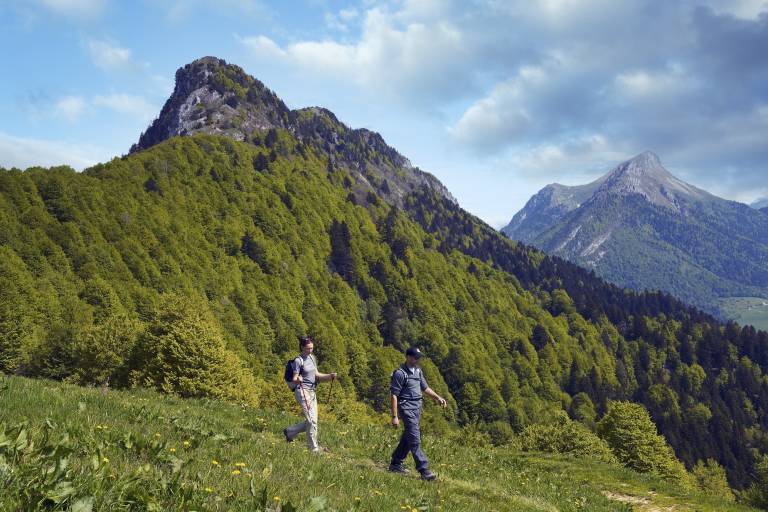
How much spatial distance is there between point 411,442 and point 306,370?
3471mm

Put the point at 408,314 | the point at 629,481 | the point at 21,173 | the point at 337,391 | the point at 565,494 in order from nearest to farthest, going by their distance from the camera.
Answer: the point at 565,494
the point at 629,481
the point at 337,391
the point at 21,173
the point at 408,314

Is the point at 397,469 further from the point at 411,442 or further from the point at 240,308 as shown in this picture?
the point at 240,308

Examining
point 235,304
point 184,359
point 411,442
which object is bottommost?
point 184,359

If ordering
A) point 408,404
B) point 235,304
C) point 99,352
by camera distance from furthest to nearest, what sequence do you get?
point 235,304 < point 99,352 < point 408,404

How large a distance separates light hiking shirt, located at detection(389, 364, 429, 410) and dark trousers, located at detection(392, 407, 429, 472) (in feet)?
0.58

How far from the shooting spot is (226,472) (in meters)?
6.92

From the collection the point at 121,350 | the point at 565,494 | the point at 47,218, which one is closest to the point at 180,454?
the point at 565,494

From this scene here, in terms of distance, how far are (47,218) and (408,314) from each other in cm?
11508

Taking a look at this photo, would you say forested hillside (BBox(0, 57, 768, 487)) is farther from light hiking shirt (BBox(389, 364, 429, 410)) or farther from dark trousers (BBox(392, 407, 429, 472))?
light hiking shirt (BBox(389, 364, 429, 410))

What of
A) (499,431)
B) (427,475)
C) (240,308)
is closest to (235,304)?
(240,308)

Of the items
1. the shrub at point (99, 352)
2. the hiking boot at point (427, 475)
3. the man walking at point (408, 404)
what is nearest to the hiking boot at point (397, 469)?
the man walking at point (408, 404)

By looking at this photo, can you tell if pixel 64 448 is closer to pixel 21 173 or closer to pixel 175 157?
pixel 21 173

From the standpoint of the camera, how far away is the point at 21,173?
101 metres

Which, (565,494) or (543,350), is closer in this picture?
(565,494)
